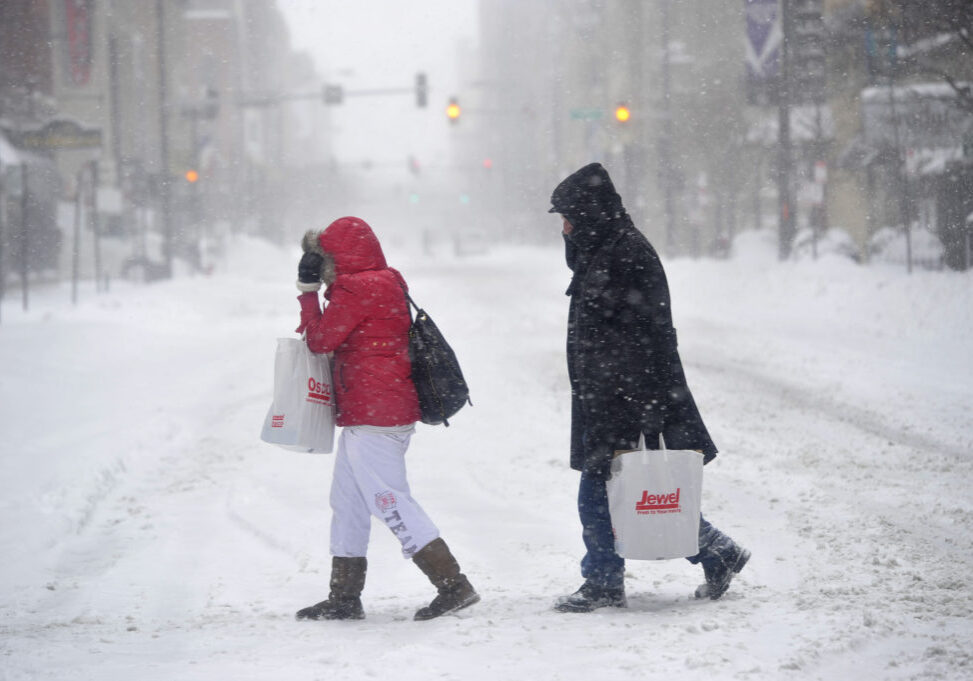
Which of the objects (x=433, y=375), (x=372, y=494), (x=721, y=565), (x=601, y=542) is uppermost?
(x=433, y=375)

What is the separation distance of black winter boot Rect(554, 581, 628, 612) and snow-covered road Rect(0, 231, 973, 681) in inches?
3.1

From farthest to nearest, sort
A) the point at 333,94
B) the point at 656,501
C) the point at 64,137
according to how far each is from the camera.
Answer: the point at 333,94, the point at 64,137, the point at 656,501

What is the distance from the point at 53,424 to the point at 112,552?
406cm

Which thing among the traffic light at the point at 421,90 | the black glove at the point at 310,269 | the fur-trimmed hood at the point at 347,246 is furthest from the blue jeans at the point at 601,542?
the traffic light at the point at 421,90

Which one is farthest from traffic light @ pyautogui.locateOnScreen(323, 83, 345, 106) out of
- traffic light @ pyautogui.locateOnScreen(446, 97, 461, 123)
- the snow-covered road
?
the snow-covered road

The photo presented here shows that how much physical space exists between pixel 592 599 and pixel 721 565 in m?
0.58

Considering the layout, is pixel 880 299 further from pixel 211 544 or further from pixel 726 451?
pixel 211 544

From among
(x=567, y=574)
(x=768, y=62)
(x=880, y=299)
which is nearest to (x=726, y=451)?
(x=567, y=574)

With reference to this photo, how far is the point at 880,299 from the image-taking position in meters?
18.2

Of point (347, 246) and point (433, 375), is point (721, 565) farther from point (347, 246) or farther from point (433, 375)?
point (347, 246)

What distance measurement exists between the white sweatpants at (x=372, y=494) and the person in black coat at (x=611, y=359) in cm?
72

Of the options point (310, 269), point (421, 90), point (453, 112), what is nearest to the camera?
point (310, 269)

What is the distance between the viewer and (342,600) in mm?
4703

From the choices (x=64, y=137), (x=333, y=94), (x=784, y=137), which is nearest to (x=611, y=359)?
(x=64, y=137)
